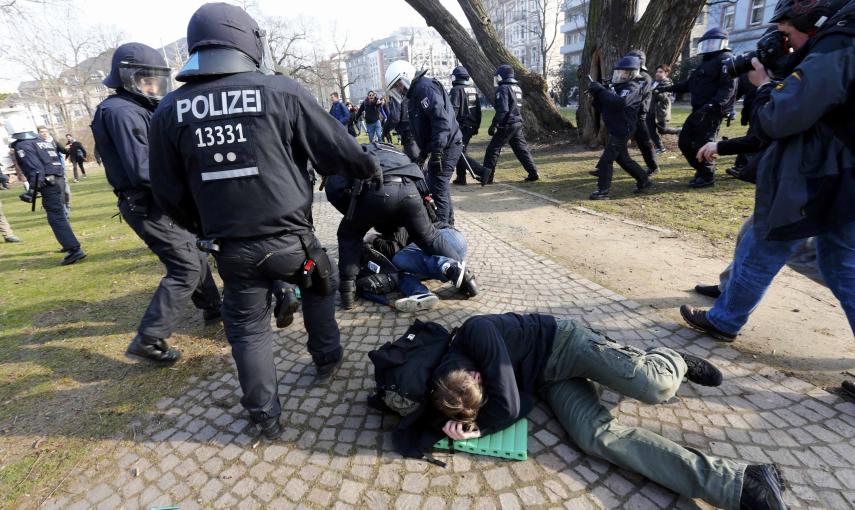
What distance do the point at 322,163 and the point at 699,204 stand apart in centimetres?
581

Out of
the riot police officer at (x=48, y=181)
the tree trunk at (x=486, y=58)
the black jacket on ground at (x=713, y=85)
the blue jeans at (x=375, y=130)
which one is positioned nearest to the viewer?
the black jacket on ground at (x=713, y=85)

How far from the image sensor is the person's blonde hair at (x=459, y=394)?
2.12 m

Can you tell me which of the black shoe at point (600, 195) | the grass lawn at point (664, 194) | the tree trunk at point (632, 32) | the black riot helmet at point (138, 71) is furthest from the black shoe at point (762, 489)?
the tree trunk at point (632, 32)

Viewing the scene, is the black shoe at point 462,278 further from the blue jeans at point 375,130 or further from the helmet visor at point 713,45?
the blue jeans at point 375,130

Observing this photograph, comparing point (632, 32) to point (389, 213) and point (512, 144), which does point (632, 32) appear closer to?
point (512, 144)

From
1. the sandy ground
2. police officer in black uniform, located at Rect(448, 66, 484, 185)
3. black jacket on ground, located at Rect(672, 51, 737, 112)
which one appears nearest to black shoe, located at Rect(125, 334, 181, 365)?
the sandy ground

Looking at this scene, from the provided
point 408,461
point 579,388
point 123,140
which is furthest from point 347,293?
point 579,388

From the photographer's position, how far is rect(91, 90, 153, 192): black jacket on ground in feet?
9.96

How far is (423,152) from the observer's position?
6.09m

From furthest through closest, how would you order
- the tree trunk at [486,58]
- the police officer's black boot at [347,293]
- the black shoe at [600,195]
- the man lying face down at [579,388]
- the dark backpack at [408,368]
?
the tree trunk at [486,58]
the black shoe at [600,195]
the police officer's black boot at [347,293]
the dark backpack at [408,368]
the man lying face down at [579,388]

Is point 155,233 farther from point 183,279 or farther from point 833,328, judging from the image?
point 833,328

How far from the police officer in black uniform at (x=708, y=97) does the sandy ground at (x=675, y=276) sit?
2.20 m

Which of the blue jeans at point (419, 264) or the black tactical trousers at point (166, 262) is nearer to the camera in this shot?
the black tactical trousers at point (166, 262)

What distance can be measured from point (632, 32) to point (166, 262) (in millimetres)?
10265
